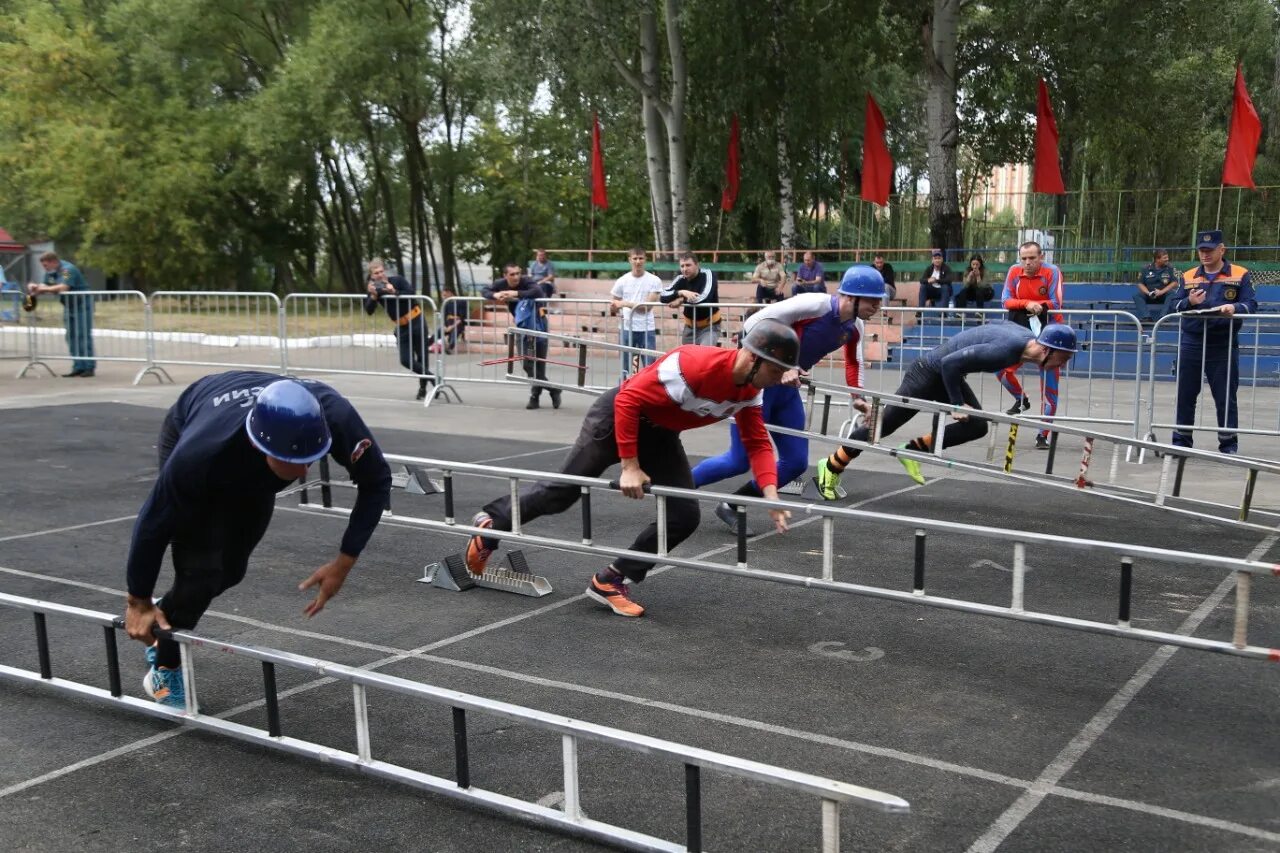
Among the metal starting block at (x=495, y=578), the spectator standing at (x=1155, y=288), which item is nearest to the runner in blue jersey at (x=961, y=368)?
the metal starting block at (x=495, y=578)

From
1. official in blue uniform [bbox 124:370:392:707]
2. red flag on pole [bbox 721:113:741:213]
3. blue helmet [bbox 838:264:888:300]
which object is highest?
red flag on pole [bbox 721:113:741:213]

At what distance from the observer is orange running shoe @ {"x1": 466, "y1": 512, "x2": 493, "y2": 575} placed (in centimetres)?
638

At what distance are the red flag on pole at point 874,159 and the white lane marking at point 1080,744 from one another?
21242mm

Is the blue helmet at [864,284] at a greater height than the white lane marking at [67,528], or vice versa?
the blue helmet at [864,284]

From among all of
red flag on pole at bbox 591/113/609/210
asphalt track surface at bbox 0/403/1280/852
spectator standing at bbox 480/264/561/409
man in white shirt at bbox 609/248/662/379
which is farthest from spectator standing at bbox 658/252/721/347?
red flag on pole at bbox 591/113/609/210

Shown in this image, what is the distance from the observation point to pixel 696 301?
1452 centimetres

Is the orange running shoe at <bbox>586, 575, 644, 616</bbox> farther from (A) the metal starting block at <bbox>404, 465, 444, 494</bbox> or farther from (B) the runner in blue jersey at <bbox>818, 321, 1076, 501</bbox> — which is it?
(B) the runner in blue jersey at <bbox>818, 321, 1076, 501</bbox>

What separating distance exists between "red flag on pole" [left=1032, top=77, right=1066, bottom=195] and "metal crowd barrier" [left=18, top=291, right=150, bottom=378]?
17.8m

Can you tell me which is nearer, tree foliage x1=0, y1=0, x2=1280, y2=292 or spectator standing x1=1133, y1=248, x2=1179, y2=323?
spectator standing x1=1133, y1=248, x2=1179, y2=323

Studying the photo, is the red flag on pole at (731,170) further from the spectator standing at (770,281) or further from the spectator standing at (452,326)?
the spectator standing at (452,326)

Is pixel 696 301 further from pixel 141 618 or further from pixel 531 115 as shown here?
pixel 531 115

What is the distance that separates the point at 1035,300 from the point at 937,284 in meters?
8.18

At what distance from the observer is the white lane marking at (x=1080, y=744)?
148 inches

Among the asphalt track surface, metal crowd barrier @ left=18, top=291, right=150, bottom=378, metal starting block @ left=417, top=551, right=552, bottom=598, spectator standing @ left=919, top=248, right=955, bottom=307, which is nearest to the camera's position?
the asphalt track surface
